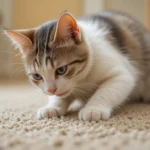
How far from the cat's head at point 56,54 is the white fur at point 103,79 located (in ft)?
0.18

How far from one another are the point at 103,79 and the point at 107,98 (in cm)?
14

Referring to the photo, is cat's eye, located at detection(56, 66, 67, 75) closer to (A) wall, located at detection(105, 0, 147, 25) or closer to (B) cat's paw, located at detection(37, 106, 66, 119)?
(B) cat's paw, located at detection(37, 106, 66, 119)

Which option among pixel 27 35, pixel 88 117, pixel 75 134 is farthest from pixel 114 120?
pixel 27 35

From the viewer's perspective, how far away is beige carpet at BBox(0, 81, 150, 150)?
0.69 metres

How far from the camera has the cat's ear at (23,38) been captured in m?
1.18

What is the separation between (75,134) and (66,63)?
38 cm

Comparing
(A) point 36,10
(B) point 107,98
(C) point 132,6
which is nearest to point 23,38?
(B) point 107,98

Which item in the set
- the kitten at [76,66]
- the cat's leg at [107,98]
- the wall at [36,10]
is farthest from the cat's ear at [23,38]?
the wall at [36,10]

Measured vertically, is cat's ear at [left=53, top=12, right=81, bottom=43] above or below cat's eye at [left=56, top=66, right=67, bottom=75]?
above

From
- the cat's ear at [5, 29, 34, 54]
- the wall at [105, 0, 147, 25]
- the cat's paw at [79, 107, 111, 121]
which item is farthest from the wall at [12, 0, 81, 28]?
the cat's paw at [79, 107, 111, 121]

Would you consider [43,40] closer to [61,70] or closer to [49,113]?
[61,70]

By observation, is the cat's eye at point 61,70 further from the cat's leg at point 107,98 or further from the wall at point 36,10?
the wall at point 36,10

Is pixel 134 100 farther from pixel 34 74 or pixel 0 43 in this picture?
pixel 0 43

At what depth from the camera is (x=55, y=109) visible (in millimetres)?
1162
